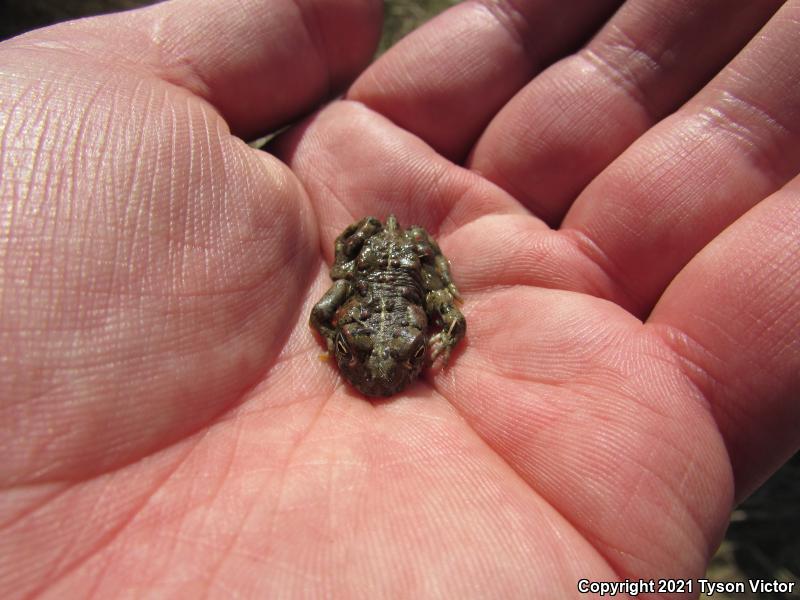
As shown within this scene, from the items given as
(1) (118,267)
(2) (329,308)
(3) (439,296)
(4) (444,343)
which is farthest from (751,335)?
(1) (118,267)

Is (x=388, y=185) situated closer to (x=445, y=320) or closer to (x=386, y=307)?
(x=386, y=307)

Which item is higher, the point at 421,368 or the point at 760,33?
the point at 760,33

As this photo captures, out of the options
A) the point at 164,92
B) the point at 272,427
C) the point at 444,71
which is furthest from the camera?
the point at 444,71

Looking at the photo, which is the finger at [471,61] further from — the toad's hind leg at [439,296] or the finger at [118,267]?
the finger at [118,267]

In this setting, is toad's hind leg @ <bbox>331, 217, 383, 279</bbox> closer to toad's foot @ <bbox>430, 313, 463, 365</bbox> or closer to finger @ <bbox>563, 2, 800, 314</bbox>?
toad's foot @ <bbox>430, 313, 463, 365</bbox>

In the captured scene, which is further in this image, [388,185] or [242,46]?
[388,185]

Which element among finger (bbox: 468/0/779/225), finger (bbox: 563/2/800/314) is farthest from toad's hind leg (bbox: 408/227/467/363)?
finger (bbox: 563/2/800/314)

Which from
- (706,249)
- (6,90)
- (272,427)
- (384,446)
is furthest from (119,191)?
(706,249)

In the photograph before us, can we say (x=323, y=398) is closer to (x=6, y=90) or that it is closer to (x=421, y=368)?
(x=421, y=368)
